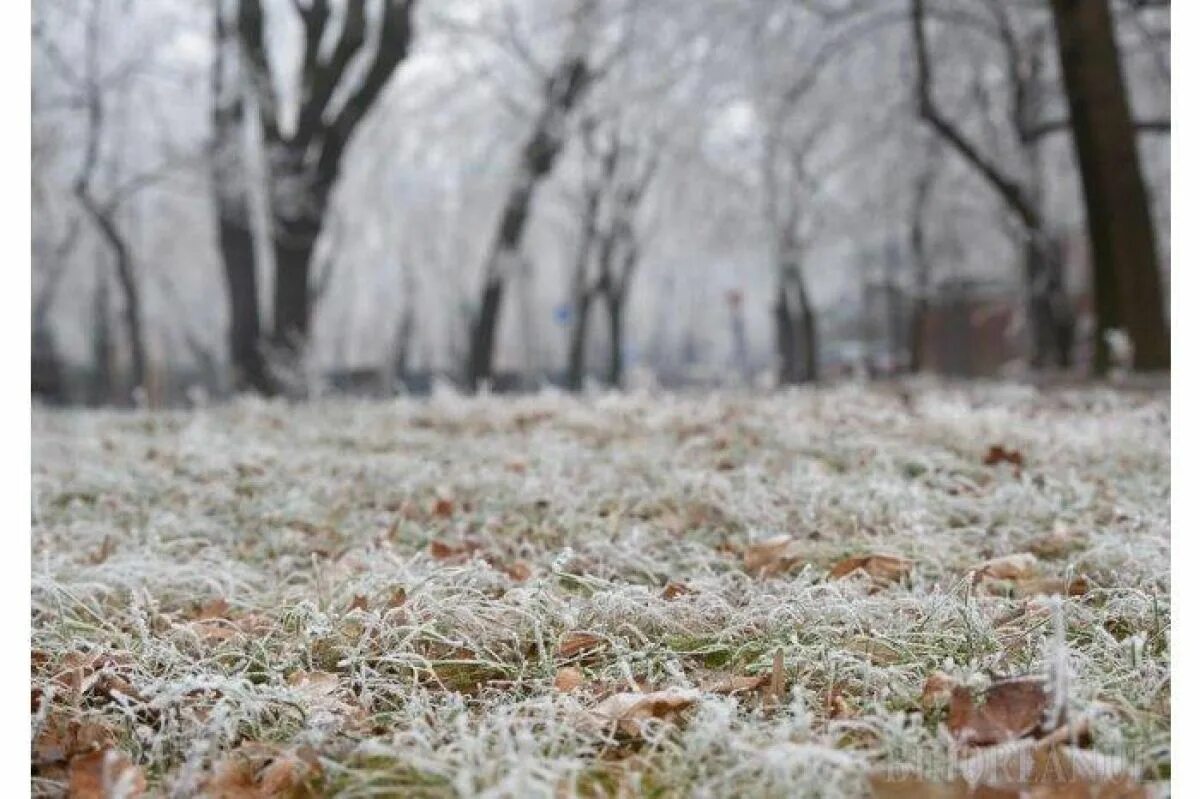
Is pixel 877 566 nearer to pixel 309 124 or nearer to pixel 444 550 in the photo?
pixel 444 550

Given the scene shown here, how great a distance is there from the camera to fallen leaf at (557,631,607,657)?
5.56 feet

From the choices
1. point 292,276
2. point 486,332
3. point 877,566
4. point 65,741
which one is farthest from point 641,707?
point 486,332

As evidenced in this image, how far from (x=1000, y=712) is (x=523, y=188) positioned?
11.5 m

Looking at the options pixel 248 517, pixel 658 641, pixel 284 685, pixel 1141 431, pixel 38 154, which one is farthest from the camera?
pixel 38 154

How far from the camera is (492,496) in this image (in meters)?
2.90

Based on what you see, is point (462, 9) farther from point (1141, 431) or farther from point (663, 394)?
point (1141, 431)

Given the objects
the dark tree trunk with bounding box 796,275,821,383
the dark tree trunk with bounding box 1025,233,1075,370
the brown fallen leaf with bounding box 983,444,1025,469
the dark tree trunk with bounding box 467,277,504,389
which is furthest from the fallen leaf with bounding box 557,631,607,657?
the dark tree trunk with bounding box 796,275,821,383

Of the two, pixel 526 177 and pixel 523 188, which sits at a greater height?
pixel 526 177

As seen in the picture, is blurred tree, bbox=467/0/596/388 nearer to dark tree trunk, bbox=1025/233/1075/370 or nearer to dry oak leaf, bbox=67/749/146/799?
dark tree trunk, bbox=1025/233/1075/370

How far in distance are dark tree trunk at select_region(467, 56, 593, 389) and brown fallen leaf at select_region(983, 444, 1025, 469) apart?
920 cm

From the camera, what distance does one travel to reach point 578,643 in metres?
1.70
